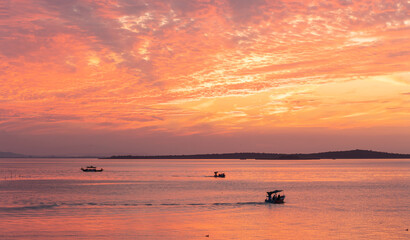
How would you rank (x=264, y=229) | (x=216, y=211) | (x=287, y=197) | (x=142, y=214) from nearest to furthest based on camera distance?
(x=264, y=229)
(x=142, y=214)
(x=216, y=211)
(x=287, y=197)

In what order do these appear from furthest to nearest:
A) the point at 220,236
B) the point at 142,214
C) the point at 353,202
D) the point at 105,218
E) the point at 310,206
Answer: the point at 353,202 → the point at 310,206 → the point at 142,214 → the point at 105,218 → the point at 220,236

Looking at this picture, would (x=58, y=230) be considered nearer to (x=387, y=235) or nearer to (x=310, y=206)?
(x=387, y=235)

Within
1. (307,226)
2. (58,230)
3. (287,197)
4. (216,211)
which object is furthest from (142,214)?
(287,197)

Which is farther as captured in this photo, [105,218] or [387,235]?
[105,218]

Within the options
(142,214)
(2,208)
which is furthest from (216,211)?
(2,208)

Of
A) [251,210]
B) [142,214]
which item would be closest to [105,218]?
[142,214]

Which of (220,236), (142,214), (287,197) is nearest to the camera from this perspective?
(220,236)

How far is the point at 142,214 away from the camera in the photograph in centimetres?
6469

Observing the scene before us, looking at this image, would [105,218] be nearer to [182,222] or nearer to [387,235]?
[182,222]

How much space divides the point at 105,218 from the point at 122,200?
952 inches

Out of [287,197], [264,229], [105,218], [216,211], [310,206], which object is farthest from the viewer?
[287,197]

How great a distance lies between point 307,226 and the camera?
55.8 m

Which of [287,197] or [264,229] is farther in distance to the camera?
[287,197]

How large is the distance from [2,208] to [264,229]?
41539 mm
